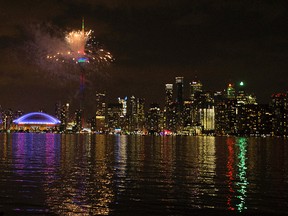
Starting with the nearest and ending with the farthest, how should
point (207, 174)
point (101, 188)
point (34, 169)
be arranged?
point (101, 188) → point (207, 174) → point (34, 169)

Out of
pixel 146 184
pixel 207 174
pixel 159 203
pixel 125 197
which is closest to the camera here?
pixel 159 203

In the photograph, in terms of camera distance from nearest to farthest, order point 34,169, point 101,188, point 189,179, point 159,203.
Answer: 1. point 159,203
2. point 101,188
3. point 189,179
4. point 34,169

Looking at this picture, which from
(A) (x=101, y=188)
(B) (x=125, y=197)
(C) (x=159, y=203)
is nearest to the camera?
(C) (x=159, y=203)

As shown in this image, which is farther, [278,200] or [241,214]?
[278,200]

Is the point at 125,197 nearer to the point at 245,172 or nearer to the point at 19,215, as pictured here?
the point at 19,215

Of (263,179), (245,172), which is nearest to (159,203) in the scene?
(263,179)

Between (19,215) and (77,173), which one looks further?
(77,173)

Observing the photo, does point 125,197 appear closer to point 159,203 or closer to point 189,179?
point 159,203

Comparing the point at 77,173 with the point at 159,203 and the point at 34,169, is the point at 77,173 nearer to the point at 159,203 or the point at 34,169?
the point at 34,169

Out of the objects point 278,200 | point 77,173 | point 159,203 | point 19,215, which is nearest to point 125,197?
point 159,203
